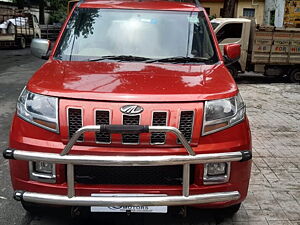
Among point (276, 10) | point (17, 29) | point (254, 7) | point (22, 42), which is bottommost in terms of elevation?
point (22, 42)

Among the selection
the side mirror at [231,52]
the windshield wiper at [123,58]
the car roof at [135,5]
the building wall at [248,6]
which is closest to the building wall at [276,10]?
the building wall at [248,6]

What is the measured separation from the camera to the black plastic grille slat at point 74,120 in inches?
107

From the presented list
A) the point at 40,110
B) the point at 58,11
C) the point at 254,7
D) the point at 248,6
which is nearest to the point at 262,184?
the point at 40,110

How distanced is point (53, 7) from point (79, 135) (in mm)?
37376

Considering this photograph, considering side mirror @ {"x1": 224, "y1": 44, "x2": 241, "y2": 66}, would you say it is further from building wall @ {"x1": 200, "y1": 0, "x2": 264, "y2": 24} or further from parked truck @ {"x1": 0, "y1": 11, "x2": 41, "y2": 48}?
building wall @ {"x1": 200, "y1": 0, "x2": 264, "y2": 24}

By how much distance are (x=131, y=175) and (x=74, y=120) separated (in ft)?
1.91

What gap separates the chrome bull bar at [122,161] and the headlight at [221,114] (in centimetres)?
23

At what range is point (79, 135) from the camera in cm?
254

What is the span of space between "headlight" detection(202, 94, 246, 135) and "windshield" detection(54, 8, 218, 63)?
103cm

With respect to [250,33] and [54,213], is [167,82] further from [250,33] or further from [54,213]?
[250,33]

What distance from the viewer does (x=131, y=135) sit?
271 centimetres

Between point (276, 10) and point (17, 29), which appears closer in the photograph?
point (17, 29)

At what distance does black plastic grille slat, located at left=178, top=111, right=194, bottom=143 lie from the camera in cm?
273

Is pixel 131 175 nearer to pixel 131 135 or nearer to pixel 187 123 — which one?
pixel 131 135
